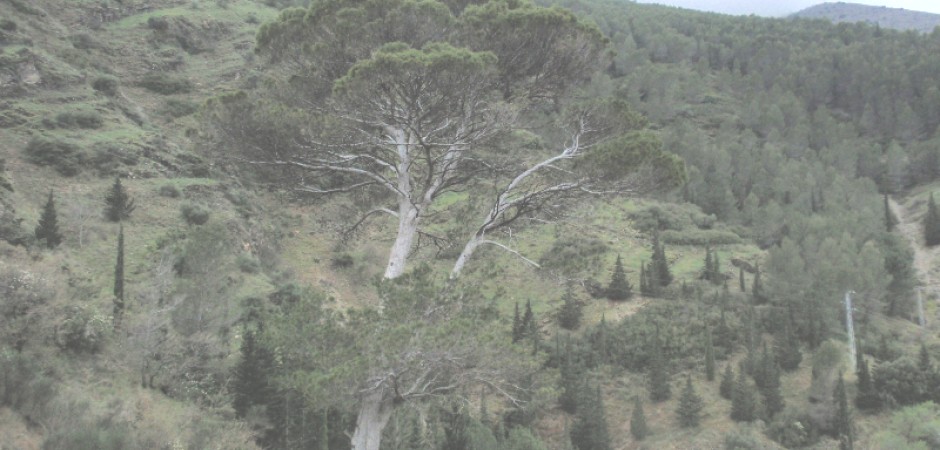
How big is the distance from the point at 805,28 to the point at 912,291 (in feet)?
255

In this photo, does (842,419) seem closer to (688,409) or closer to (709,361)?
(688,409)

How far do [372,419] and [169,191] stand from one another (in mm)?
18735

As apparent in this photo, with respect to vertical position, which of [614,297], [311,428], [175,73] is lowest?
[311,428]

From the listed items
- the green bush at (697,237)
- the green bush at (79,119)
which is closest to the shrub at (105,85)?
the green bush at (79,119)

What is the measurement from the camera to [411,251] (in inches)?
429

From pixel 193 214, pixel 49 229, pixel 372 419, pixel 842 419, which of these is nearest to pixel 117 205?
pixel 193 214

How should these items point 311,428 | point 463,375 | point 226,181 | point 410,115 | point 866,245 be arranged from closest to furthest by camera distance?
point 463,375 < point 410,115 < point 311,428 < point 226,181 < point 866,245

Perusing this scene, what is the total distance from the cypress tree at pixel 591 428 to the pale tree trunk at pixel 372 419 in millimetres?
21496

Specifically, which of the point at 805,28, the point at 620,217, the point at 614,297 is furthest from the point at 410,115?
the point at 805,28

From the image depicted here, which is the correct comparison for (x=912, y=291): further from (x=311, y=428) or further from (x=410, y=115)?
(x=410, y=115)

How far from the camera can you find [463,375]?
24.3 feet

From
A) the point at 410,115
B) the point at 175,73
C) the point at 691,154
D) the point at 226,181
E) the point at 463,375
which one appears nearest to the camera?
the point at 463,375

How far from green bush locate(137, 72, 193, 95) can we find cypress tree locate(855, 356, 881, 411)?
36.3 m

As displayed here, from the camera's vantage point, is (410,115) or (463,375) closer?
(463,375)
